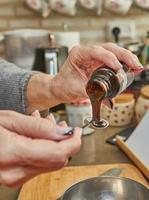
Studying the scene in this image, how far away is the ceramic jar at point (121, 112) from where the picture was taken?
1256 millimetres

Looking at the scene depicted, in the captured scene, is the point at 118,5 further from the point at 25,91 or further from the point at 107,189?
the point at 107,189

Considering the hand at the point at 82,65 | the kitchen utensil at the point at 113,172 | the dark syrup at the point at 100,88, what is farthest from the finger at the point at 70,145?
the kitchen utensil at the point at 113,172

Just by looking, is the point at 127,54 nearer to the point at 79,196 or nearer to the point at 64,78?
the point at 64,78

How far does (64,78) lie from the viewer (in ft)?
3.07

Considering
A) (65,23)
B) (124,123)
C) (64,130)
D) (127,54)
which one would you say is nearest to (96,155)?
(124,123)

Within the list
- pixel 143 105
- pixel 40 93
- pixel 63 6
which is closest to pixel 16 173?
pixel 40 93


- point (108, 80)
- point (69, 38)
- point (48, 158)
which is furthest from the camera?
point (69, 38)

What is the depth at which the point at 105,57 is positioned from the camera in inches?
31.1

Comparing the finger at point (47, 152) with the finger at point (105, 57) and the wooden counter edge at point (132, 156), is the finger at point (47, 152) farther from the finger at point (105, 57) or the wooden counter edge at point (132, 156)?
the wooden counter edge at point (132, 156)

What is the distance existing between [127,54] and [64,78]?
19 centimetres

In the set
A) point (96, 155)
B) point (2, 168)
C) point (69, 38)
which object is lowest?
point (96, 155)

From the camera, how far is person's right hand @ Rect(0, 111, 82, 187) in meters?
0.53

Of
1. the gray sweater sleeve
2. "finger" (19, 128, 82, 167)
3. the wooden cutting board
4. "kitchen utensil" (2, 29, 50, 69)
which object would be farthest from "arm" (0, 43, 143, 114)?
"kitchen utensil" (2, 29, 50, 69)

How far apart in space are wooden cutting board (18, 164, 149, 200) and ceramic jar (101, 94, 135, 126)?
0.92 feet
